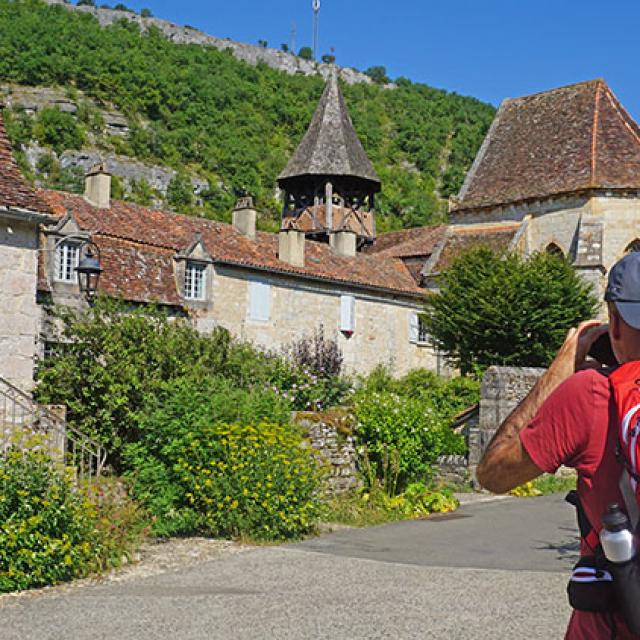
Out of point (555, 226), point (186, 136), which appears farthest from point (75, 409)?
point (186, 136)

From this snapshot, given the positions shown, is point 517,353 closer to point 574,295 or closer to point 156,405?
point 574,295

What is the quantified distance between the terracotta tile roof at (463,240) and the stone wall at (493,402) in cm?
1413

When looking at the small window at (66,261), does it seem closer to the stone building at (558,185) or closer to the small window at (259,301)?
the small window at (259,301)

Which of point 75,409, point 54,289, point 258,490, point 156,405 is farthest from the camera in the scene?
point 54,289

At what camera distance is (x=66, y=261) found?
2217 centimetres

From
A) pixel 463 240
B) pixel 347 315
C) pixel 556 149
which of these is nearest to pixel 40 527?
pixel 347 315

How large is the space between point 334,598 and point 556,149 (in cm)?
2668

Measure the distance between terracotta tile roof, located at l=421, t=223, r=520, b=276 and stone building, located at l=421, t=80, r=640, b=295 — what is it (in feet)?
0.14

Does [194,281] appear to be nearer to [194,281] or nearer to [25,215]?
[194,281]

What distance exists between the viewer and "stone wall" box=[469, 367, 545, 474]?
16.5 m

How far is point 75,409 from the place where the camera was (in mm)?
11922

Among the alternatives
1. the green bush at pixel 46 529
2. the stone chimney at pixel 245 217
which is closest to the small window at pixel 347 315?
the stone chimney at pixel 245 217

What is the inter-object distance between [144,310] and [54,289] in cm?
938

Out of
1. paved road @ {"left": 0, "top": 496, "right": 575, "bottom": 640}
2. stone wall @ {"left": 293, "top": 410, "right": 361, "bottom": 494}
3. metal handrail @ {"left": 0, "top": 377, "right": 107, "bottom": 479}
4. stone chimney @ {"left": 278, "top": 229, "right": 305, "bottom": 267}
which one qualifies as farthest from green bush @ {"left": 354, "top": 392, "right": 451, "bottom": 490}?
stone chimney @ {"left": 278, "top": 229, "right": 305, "bottom": 267}
